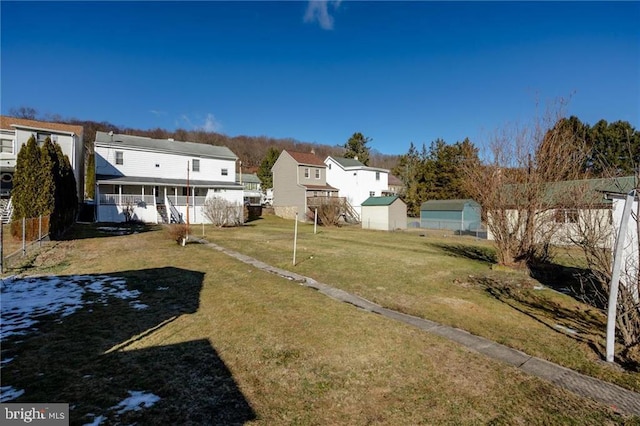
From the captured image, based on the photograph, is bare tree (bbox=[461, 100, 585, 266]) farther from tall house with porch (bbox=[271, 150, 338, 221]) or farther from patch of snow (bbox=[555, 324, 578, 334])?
tall house with porch (bbox=[271, 150, 338, 221])

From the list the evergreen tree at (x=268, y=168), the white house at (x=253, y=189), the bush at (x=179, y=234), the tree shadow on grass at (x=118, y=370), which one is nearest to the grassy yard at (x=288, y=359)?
the tree shadow on grass at (x=118, y=370)

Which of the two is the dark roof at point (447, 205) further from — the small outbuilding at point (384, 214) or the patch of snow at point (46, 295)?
the patch of snow at point (46, 295)

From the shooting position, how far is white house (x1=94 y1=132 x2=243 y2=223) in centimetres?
2516

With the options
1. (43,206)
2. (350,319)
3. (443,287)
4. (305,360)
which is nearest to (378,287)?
(443,287)

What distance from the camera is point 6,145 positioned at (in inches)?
954

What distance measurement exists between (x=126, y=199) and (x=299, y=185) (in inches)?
680

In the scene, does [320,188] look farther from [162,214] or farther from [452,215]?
[162,214]

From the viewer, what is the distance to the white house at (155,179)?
2516 centimetres

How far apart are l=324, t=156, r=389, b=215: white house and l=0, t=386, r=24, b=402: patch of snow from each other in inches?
1350

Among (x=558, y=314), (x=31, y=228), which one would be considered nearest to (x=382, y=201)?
(x=558, y=314)

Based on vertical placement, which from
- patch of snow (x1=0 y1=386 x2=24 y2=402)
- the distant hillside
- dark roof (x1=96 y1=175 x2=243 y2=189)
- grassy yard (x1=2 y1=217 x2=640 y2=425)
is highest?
the distant hillside

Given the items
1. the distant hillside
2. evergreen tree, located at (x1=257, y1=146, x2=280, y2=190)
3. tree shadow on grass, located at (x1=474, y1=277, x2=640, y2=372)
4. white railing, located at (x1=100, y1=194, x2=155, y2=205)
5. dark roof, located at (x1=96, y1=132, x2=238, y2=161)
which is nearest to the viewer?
tree shadow on grass, located at (x1=474, y1=277, x2=640, y2=372)

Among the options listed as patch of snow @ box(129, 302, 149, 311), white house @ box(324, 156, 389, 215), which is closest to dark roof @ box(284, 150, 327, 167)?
white house @ box(324, 156, 389, 215)

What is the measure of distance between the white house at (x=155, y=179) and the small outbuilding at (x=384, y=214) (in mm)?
12739
